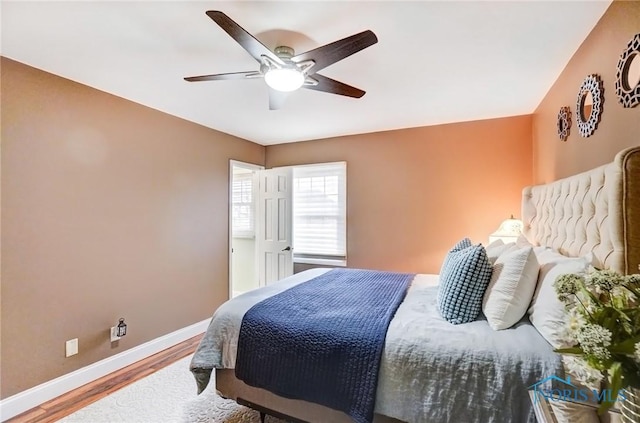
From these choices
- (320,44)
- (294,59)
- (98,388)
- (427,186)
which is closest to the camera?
(294,59)

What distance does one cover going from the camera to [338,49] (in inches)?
62.2

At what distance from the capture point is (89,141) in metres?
2.56

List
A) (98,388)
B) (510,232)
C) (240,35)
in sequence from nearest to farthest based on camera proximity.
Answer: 1. (240,35)
2. (98,388)
3. (510,232)

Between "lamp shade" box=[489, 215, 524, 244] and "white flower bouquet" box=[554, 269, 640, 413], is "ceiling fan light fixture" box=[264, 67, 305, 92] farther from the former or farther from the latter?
"lamp shade" box=[489, 215, 524, 244]

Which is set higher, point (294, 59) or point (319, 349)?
point (294, 59)

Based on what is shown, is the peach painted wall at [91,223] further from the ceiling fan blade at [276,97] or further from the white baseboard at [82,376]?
the ceiling fan blade at [276,97]

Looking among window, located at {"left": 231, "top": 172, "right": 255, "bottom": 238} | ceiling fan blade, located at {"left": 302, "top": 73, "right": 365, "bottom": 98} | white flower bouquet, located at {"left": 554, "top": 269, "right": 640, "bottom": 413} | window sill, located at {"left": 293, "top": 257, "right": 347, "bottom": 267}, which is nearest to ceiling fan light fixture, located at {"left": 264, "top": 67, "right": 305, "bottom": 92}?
ceiling fan blade, located at {"left": 302, "top": 73, "right": 365, "bottom": 98}

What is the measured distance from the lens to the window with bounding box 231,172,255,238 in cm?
511

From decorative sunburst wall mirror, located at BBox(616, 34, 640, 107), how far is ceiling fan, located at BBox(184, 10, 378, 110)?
45.6 inches

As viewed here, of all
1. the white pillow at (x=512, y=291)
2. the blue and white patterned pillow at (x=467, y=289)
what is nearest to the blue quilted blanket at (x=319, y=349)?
the blue and white patterned pillow at (x=467, y=289)

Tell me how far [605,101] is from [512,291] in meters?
1.18

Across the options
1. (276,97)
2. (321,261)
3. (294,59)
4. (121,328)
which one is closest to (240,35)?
(294,59)

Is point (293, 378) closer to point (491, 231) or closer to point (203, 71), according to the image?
point (203, 71)

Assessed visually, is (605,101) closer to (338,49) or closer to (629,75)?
(629,75)
